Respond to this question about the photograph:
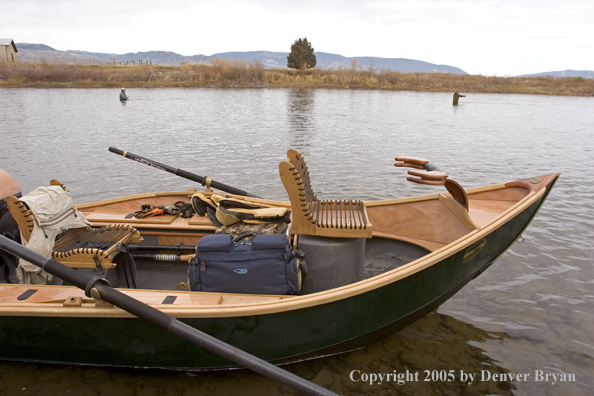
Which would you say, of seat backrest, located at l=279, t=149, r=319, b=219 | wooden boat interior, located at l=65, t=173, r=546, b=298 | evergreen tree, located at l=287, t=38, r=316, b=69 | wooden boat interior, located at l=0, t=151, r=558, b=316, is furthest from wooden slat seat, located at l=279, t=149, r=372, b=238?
evergreen tree, located at l=287, t=38, r=316, b=69

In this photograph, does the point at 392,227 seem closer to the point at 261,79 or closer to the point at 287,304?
the point at 287,304

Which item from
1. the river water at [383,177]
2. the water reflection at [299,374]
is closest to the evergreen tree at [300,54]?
the river water at [383,177]

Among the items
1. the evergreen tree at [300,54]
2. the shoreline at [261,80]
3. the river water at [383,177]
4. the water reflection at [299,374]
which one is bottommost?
the water reflection at [299,374]

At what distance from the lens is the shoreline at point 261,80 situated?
36.3 meters

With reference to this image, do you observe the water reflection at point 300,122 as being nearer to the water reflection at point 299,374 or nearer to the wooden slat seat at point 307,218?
the wooden slat seat at point 307,218

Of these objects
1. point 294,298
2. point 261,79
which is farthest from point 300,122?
point 261,79

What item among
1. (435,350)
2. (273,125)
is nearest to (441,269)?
(435,350)

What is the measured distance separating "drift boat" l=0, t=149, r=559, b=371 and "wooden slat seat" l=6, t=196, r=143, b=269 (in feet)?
0.30

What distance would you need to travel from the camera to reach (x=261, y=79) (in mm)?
40562

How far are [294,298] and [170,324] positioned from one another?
873 mm

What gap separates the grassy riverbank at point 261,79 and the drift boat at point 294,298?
121 feet

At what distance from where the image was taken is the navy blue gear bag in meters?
3.03

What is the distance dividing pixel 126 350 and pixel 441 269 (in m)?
2.60

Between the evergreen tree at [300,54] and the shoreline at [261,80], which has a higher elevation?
the evergreen tree at [300,54]
